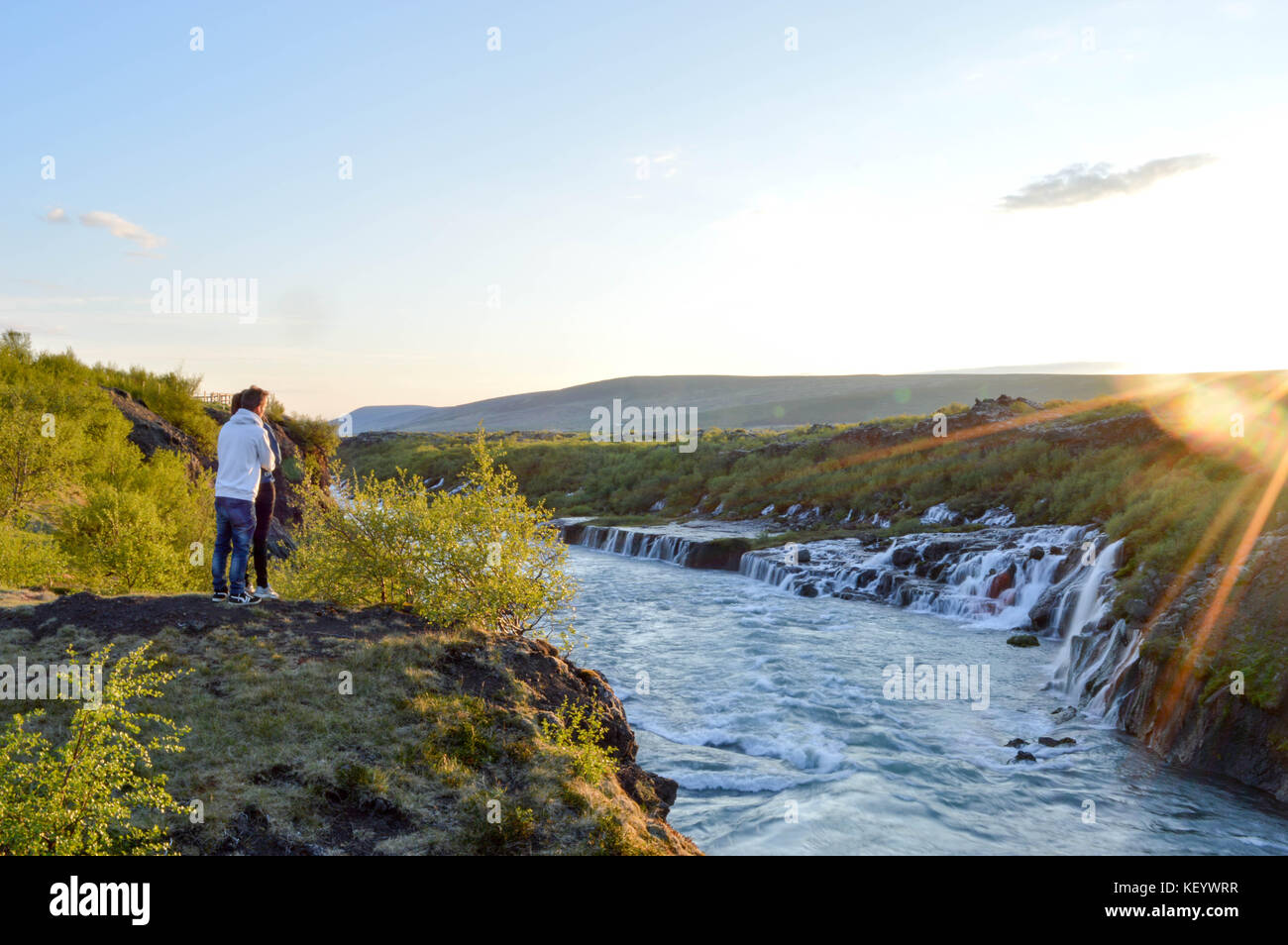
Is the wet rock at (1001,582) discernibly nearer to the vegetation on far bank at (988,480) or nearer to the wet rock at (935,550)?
A: the vegetation on far bank at (988,480)

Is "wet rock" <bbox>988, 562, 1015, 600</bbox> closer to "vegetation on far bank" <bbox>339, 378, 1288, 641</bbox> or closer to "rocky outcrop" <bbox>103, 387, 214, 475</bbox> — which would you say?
"vegetation on far bank" <bbox>339, 378, 1288, 641</bbox>

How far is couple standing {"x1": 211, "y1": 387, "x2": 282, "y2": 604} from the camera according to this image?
29.6 feet

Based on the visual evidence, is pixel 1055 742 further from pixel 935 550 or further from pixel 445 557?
pixel 935 550

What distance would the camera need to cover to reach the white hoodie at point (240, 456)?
901 cm

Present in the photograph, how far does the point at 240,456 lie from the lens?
9031 mm

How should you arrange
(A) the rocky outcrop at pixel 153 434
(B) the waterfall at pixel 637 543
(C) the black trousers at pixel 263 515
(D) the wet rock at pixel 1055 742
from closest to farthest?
1. (C) the black trousers at pixel 263 515
2. (D) the wet rock at pixel 1055 742
3. (A) the rocky outcrop at pixel 153 434
4. (B) the waterfall at pixel 637 543

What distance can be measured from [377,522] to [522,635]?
257 centimetres

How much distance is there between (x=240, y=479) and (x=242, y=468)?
0.47 ft

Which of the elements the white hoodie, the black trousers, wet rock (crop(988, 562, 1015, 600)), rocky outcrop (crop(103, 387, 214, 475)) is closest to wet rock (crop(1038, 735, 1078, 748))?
wet rock (crop(988, 562, 1015, 600))

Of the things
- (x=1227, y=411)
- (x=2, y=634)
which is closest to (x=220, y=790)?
(x=2, y=634)

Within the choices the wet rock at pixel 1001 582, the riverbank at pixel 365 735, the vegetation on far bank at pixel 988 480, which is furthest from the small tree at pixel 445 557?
the wet rock at pixel 1001 582

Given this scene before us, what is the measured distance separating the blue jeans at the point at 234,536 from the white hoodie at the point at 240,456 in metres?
0.11

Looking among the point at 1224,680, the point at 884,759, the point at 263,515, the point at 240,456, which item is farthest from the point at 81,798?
the point at 1224,680
